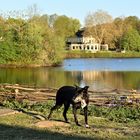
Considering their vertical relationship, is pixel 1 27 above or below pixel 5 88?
above

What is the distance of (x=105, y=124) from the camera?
12.9 m

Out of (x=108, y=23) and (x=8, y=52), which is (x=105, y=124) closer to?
(x=8, y=52)

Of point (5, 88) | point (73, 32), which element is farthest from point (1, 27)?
point (73, 32)

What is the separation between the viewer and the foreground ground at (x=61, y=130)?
418 inches

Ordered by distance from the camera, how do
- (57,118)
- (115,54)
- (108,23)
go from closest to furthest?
1. (57,118)
2. (115,54)
3. (108,23)

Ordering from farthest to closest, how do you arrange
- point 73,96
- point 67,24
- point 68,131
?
point 67,24 < point 73,96 < point 68,131

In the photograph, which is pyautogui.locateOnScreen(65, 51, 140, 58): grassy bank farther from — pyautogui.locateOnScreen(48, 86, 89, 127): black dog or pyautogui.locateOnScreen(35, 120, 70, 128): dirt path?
pyautogui.locateOnScreen(35, 120, 70, 128): dirt path

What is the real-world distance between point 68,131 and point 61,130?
0.21 metres

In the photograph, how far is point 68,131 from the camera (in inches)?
446

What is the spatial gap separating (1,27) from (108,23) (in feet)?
208

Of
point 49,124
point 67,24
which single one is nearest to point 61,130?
point 49,124

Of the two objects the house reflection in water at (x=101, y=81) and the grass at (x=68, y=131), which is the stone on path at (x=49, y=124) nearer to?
the grass at (x=68, y=131)

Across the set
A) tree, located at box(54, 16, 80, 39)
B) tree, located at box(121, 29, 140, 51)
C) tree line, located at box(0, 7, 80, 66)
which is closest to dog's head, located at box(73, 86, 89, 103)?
tree line, located at box(0, 7, 80, 66)

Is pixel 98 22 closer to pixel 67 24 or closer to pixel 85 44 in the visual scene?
pixel 85 44
